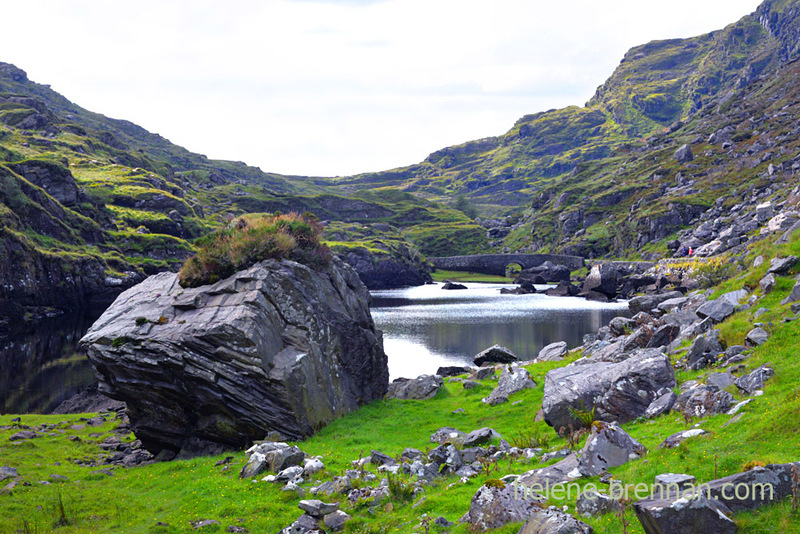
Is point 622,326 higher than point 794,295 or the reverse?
the reverse

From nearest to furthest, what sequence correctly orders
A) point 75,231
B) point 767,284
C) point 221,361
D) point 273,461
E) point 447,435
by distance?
1. point 273,461
2. point 447,435
3. point 767,284
4. point 221,361
5. point 75,231

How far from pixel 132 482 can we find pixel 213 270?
40.7ft

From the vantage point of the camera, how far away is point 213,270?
30.2 metres

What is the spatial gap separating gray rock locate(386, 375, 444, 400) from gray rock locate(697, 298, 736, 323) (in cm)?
1796

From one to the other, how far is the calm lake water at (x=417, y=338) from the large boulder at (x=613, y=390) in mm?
33881

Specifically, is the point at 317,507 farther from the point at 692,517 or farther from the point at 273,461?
the point at 692,517

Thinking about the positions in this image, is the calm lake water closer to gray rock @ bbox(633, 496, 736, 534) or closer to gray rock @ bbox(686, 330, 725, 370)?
gray rock @ bbox(686, 330, 725, 370)

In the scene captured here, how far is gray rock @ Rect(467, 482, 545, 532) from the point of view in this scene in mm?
11969

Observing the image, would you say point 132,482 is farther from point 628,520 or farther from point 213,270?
point 628,520

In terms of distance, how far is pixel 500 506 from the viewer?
1221cm

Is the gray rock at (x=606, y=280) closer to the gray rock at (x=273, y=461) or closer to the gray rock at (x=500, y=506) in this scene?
the gray rock at (x=273, y=461)

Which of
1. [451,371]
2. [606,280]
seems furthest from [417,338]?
[606,280]

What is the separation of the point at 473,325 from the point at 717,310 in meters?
60.7

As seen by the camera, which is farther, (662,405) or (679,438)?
(662,405)
